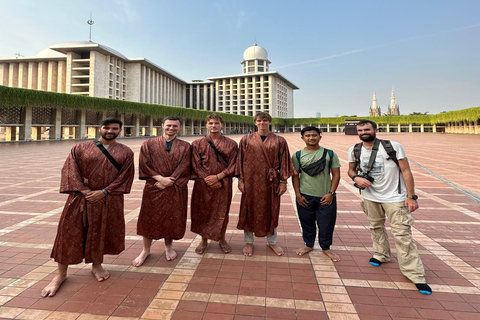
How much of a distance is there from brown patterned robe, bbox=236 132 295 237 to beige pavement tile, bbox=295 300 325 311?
1033 millimetres

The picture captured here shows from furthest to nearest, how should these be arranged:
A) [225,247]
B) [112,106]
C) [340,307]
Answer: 1. [112,106]
2. [225,247]
3. [340,307]

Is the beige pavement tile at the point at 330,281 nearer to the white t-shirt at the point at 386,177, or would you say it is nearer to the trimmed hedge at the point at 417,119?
the white t-shirt at the point at 386,177

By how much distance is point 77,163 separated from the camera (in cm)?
257

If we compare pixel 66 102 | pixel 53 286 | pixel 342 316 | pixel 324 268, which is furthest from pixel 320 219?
pixel 66 102

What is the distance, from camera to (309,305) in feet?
7.58

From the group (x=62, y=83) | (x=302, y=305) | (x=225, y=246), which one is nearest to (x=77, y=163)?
(x=225, y=246)

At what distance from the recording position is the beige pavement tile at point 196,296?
2.40 m

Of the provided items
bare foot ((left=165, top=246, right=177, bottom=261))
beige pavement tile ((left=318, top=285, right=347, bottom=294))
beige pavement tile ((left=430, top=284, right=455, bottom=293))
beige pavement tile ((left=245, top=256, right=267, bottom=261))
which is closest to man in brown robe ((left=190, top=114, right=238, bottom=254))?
bare foot ((left=165, top=246, right=177, bottom=261))

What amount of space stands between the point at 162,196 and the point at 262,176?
4.08 feet

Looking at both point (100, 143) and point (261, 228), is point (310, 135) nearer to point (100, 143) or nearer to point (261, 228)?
point (261, 228)

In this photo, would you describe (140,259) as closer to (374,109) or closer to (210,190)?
(210,190)

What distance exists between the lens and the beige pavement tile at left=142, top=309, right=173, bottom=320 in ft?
7.07

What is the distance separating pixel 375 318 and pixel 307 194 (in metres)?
1.43

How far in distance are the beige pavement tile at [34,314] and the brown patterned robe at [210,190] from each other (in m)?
1.63
